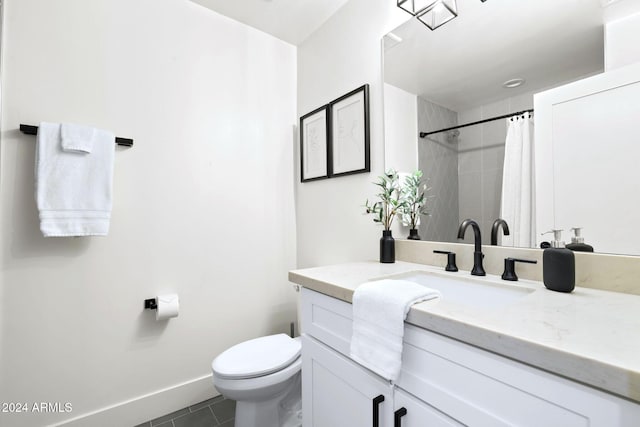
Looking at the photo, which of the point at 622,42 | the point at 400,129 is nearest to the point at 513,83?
the point at 622,42

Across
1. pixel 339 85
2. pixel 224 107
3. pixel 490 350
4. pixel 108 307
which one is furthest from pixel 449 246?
pixel 108 307

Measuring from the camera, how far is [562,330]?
54cm

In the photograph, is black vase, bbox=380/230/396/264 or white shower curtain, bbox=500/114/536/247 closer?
white shower curtain, bbox=500/114/536/247

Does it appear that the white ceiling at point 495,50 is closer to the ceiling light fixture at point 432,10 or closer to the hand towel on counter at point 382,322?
the ceiling light fixture at point 432,10

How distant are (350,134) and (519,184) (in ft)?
3.02

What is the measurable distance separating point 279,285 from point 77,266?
116cm

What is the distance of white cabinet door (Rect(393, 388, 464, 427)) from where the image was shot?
0.64m

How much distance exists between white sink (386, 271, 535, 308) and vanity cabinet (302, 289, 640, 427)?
0.24 metres

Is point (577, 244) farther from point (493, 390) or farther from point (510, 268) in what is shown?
A: point (493, 390)

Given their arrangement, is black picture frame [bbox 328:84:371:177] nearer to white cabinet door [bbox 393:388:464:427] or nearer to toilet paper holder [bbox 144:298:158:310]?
white cabinet door [bbox 393:388:464:427]

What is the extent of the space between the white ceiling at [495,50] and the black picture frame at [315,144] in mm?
528

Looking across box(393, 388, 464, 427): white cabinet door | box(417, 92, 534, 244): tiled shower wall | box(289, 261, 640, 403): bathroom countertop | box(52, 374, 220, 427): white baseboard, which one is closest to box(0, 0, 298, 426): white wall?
box(52, 374, 220, 427): white baseboard

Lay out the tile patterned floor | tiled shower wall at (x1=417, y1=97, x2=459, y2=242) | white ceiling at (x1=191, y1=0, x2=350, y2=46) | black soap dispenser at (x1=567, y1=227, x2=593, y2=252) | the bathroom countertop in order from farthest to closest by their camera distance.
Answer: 1. white ceiling at (x1=191, y1=0, x2=350, y2=46)
2. the tile patterned floor
3. tiled shower wall at (x1=417, y1=97, x2=459, y2=242)
4. black soap dispenser at (x1=567, y1=227, x2=593, y2=252)
5. the bathroom countertop

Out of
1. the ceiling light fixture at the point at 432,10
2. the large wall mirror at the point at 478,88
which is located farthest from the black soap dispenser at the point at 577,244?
the ceiling light fixture at the point at 432,10
